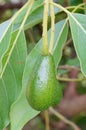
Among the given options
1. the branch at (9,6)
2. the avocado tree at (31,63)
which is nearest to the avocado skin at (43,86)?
the avocado tree at (31,63)

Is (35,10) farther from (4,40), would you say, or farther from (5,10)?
(5,10)

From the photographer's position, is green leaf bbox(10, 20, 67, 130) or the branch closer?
green leaf bbox(10, 20, 67, 130)

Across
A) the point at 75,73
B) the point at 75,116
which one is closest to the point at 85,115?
the point at 75,116

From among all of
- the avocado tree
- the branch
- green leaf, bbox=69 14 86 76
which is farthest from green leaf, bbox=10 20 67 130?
the branch

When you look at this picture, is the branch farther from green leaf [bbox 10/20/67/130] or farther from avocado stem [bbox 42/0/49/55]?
avocado stem [bbox 42/0/49/55]

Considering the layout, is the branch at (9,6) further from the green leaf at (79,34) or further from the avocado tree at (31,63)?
the green leaf at (79,34)

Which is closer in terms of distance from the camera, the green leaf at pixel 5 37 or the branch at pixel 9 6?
the green leaf at pixel 5 37

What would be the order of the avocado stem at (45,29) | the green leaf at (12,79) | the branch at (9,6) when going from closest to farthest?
the avocado stem at (45,29), the green leaf at (12,79), the branch at (9,6)
